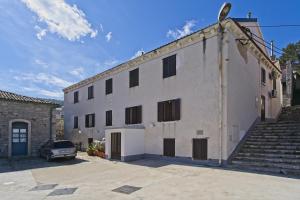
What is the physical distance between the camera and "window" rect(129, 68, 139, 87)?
58.7 ft

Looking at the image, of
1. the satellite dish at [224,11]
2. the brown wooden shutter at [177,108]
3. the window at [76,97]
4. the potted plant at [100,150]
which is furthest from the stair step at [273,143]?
the window at [76,97]

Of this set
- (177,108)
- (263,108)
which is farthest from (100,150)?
(263,108)

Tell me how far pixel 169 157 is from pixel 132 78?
667cm

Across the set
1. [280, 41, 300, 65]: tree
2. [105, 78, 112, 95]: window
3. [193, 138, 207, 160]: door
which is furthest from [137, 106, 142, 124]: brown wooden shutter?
[280, 41, 300, 65]: tree

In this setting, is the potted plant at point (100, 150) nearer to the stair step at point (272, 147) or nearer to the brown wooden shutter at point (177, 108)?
the brown wooden shutter at point (177, 108)

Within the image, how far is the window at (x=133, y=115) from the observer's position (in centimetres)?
1731

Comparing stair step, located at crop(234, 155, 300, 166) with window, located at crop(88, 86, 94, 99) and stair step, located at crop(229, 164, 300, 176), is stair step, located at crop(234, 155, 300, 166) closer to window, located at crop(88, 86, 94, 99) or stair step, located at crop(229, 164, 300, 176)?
stair step, located at crop(229, 164, 300, 176)

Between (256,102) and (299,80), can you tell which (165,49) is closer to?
(256,102)

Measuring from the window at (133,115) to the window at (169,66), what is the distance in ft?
10.8

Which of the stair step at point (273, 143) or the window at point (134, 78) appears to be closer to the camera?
the stair step at point (273, 143)

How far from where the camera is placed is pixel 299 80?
27484 mm

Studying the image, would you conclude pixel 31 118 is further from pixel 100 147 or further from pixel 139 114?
pixel 139 114

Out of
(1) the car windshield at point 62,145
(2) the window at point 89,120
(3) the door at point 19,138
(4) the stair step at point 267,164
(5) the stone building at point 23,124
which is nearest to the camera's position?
(4) the stair step at point 267,164

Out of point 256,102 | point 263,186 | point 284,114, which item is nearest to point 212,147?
point 263,186
